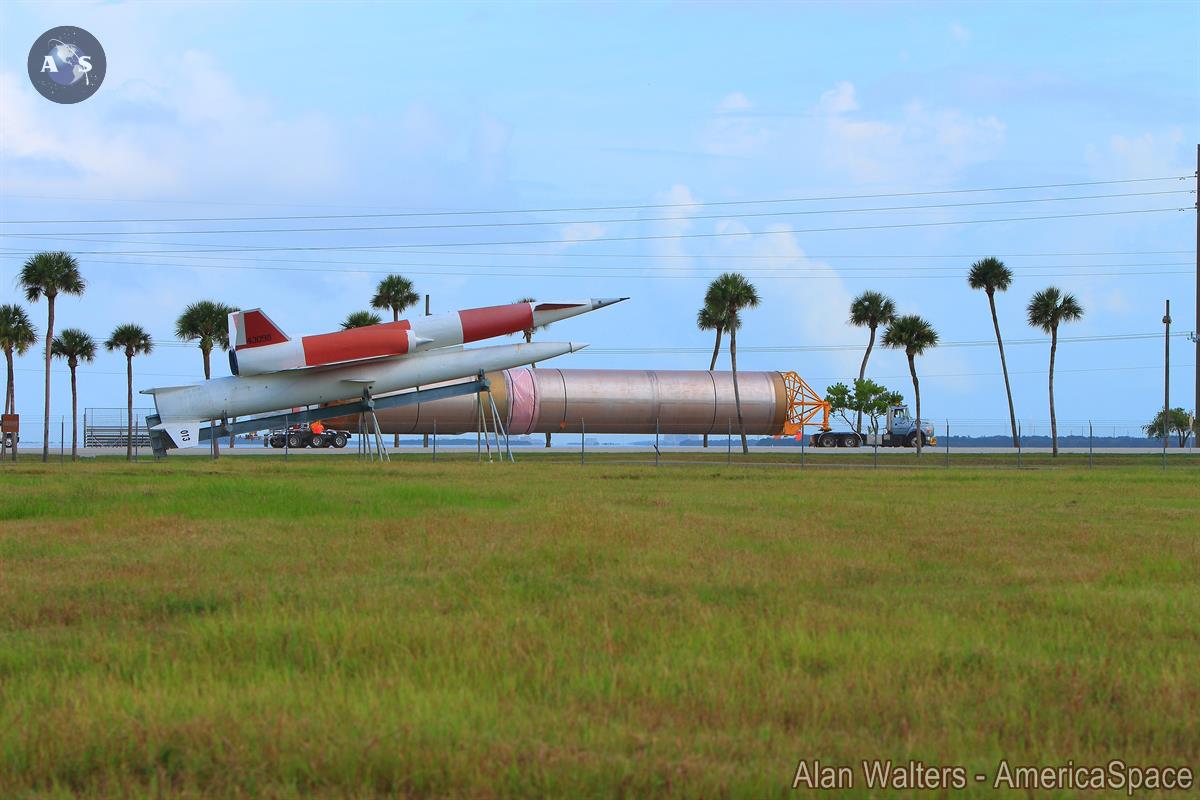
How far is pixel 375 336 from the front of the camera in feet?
115

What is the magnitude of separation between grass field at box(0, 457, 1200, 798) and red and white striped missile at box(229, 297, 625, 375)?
18246 mm

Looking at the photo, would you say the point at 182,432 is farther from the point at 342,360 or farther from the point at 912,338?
the point at 912,338

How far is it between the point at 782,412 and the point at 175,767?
59.3m

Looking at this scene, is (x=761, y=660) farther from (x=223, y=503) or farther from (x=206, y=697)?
(x=223, y=503)

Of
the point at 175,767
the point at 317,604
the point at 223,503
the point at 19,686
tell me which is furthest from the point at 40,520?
the point at 175,767

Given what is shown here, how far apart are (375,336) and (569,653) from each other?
28134mm

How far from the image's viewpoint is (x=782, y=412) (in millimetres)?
63875

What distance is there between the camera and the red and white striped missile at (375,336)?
3438 cm

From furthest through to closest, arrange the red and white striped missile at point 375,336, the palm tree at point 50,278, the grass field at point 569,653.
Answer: the palm tree at point 50,278, the red and white striped missile at point 375,336, the grass field at point 569,653

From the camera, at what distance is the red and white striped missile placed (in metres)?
34.4

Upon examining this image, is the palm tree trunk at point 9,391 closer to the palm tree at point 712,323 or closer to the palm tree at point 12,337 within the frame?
the palm tree at point 12,337

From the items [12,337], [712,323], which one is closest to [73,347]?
[12,337]

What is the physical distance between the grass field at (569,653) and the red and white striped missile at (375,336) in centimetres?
1825

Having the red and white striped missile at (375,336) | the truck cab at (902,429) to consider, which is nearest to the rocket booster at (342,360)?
the red and white striped missile at (375,336)
